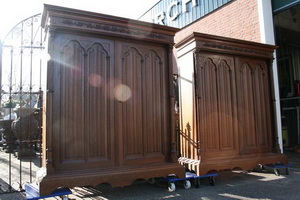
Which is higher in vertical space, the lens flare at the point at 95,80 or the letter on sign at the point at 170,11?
the letter on sign at the point at 170,11

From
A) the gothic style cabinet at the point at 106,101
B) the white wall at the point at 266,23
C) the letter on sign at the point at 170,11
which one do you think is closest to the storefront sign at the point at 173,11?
the letter on sign at the point at 170,11

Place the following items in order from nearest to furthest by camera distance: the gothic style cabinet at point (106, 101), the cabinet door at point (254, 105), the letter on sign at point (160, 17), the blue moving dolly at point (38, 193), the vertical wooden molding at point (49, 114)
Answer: the blue moving dolly at point (38, 193) < the vertical wooden molding at point (49, 114) < the gothic style cabinet at point (106, 101) < the cabinet door at point (254, 105) < the letter on sign at point (160, 17)

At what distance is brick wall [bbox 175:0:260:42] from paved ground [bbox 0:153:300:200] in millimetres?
3500

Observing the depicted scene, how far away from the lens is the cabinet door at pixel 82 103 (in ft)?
10.2

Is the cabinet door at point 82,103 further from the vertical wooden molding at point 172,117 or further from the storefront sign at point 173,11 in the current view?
the storefront sign at point 173,11

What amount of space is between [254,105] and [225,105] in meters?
0.72

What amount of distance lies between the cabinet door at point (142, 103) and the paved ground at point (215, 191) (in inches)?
18.4

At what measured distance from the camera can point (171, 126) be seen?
3.79 meters

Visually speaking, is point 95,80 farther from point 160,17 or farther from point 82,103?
point 160,17

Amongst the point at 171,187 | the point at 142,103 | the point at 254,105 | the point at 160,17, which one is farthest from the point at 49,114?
the point at 160,17

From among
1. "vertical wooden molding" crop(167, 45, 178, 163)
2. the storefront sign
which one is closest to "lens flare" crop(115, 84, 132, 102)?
"vertical wooden molding" crop(167, 45, 178, 163)

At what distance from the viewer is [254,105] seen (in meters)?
4.67

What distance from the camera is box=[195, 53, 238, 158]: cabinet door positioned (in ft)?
13.4

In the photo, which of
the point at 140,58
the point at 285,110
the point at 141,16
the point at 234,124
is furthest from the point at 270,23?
the point at 141,16
